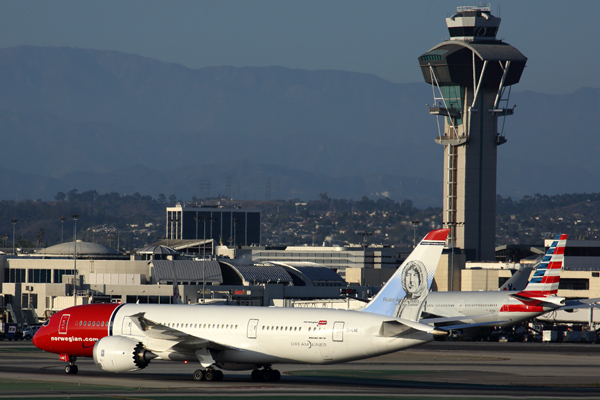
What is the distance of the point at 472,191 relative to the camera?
637 feet

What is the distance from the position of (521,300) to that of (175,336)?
144 ft

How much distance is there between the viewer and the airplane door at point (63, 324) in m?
48.6

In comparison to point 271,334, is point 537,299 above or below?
below

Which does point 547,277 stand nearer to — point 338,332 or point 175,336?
point 338,332

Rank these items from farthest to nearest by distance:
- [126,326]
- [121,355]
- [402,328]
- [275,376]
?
1. [126,326]
2. [275,376]
3. [121,355]
4. [402,328]

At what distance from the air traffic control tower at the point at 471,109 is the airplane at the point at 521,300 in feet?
347

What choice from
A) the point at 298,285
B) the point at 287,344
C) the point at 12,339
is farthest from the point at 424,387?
the point at 298,285

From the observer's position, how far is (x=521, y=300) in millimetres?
80188

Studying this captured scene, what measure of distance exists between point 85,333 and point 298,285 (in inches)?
3600

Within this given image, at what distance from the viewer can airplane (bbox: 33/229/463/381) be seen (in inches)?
1699

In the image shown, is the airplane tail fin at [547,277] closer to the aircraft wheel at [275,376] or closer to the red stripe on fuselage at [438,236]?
the red stripe on fuselage at [438,236]

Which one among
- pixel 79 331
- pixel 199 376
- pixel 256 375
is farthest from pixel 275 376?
pixel 79 331

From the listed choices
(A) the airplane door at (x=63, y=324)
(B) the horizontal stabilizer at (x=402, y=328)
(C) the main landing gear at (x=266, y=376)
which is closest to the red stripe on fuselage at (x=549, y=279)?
(B) the horizontal stabilizer at (x=402, y=328)

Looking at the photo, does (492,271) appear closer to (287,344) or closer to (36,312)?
(36,312)
